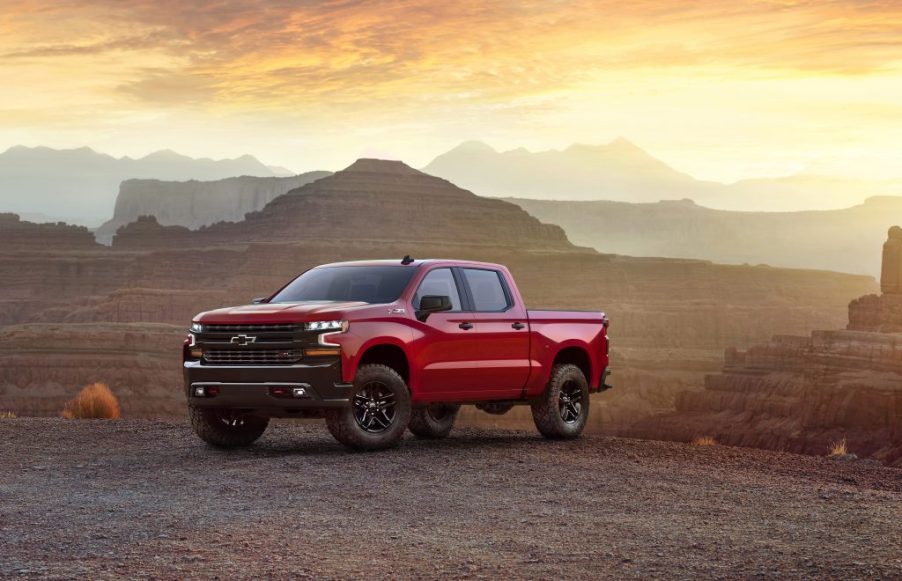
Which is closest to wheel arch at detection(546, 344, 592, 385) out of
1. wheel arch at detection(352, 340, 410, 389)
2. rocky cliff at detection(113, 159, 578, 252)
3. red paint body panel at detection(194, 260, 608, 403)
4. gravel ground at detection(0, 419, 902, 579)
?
red paint body panel at detection(194, 260, 608, 403)

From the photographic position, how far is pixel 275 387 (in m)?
Result: 12.9

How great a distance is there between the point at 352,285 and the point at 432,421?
257cm

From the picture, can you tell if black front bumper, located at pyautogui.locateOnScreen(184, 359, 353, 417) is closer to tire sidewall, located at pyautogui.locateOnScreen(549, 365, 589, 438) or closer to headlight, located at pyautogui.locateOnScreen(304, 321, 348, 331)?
headlight, located at pyautogui.locateOnScreen(304, 321, 348, 331)

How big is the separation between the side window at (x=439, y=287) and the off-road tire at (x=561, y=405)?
1.72 meters

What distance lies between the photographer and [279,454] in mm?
13695

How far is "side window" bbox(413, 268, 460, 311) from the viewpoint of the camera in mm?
13945

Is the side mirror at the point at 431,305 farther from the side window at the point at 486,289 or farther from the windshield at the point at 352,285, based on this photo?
the side window at the point at 486,289

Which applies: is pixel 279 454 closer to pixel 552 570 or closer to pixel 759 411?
pixel 552 570

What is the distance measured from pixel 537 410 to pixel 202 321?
4137mm

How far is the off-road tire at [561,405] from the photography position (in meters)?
15.3

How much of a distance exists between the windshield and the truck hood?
0.33 metres

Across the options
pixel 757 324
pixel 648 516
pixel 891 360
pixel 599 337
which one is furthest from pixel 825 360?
pixel 648 516

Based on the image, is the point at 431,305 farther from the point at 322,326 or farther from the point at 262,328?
the point at 262,328

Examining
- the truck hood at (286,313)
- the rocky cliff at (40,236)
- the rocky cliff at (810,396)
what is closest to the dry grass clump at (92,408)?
the truck hood at (286,313)
